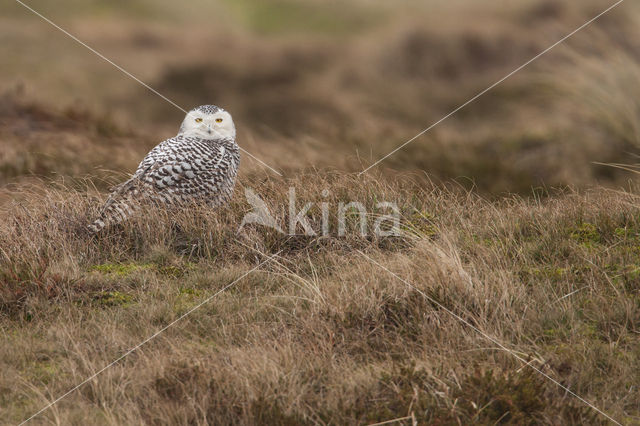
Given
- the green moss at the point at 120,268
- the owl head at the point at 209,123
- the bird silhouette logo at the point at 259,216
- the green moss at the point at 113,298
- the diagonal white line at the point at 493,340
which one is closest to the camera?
the diagonal white line at the point at 493,340

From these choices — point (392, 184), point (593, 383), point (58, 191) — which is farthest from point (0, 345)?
point (392, 184)

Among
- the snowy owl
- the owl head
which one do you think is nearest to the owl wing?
the snowy owl

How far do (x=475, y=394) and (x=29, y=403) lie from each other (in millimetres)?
2217

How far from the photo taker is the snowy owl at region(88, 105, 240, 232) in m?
6.23

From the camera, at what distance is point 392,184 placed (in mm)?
6871

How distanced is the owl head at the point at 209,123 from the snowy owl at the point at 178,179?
0.06m

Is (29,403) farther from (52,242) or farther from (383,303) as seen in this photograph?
(52,242)

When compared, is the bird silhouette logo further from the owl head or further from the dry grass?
the owl head

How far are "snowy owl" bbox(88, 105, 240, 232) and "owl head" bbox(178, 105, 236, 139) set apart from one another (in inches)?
→ 2.5

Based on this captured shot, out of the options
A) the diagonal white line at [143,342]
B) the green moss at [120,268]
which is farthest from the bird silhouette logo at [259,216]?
the green moss at [120,268]

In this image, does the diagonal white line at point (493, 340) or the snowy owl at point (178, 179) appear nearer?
the diagonal white line at point (493, 340)

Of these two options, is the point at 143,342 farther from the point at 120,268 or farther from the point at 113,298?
the point at 120,268

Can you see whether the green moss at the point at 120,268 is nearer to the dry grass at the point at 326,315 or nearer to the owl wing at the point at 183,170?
the dry grass at the point at 326,315

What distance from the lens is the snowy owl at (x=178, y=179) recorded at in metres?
6.23
